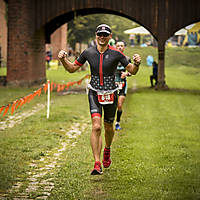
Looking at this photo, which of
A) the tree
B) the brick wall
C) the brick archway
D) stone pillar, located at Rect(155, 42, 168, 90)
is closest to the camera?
the brick archway

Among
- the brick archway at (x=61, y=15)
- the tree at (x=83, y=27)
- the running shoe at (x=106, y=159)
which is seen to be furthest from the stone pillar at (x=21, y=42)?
the tree at (x=83, y=27)

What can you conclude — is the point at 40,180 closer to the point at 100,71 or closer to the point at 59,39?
the point at 100,71

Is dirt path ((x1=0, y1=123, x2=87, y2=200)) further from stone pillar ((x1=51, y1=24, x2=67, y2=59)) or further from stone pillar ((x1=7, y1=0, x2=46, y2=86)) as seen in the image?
stone pillar ((x1=51, y1=24, x2=67, y2=59))

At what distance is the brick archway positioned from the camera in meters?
23.4

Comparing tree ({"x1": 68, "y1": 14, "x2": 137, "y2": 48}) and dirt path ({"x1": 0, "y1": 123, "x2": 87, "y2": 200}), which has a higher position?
tree ({"x1": 68, "y1": 14, "x2": 137, "y2": 48})

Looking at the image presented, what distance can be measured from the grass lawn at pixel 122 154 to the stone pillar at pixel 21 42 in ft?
23.4

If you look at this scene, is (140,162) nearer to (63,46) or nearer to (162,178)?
(162,178)

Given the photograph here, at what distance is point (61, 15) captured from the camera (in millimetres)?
24141

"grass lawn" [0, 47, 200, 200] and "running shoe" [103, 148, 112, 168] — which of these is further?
"running shoe" [103, 148, 112, 168]

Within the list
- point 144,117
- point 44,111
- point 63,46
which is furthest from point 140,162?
point 63,46

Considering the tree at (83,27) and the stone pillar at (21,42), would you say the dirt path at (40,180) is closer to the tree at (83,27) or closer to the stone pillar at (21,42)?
the stone pillar at (21,42)

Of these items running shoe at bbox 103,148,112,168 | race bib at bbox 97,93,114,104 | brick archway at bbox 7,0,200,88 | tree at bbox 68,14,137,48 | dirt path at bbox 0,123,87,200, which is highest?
tree at bbox 68,14,137,48

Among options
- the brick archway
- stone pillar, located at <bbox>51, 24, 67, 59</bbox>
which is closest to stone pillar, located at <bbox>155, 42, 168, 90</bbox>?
the brick archway

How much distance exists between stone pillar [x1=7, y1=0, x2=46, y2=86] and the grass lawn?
7.12 m
